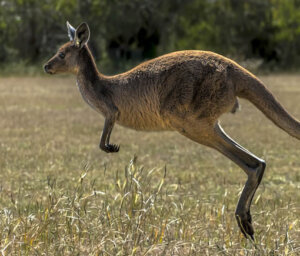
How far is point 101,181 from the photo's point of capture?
7.68m

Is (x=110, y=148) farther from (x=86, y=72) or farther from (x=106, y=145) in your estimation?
(x=86, y=72)

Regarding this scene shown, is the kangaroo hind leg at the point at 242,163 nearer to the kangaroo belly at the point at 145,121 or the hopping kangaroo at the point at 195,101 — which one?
the hopping kangaroo at the point at 195,101

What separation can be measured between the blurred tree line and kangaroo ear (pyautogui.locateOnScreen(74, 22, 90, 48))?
1085 inches

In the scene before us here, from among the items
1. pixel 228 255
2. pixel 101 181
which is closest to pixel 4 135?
pixel 101 181

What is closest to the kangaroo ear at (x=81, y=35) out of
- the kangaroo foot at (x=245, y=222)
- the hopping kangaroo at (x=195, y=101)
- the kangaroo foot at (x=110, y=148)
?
the hopping kangaroo at (x=195, y=101)

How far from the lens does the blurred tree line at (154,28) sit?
32.3 meters

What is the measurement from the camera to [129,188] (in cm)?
451

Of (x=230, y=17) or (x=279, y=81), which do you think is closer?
(x=279, y=81)

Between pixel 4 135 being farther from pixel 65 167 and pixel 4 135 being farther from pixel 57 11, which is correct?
pixel 57 11

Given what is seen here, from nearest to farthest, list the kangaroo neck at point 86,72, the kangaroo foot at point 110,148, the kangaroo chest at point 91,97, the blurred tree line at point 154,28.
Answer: the kangaroo foot at point 110,148, the kangaroo chest at point 91,97, the kangaroo neck at point 86,72, the blurred tree line at point 154,28

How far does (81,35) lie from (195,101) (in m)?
0.89

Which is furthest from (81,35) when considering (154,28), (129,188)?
(154,28)

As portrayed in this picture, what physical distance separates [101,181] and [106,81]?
351 centimetres

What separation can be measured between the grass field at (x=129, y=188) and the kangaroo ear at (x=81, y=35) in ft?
2.85
